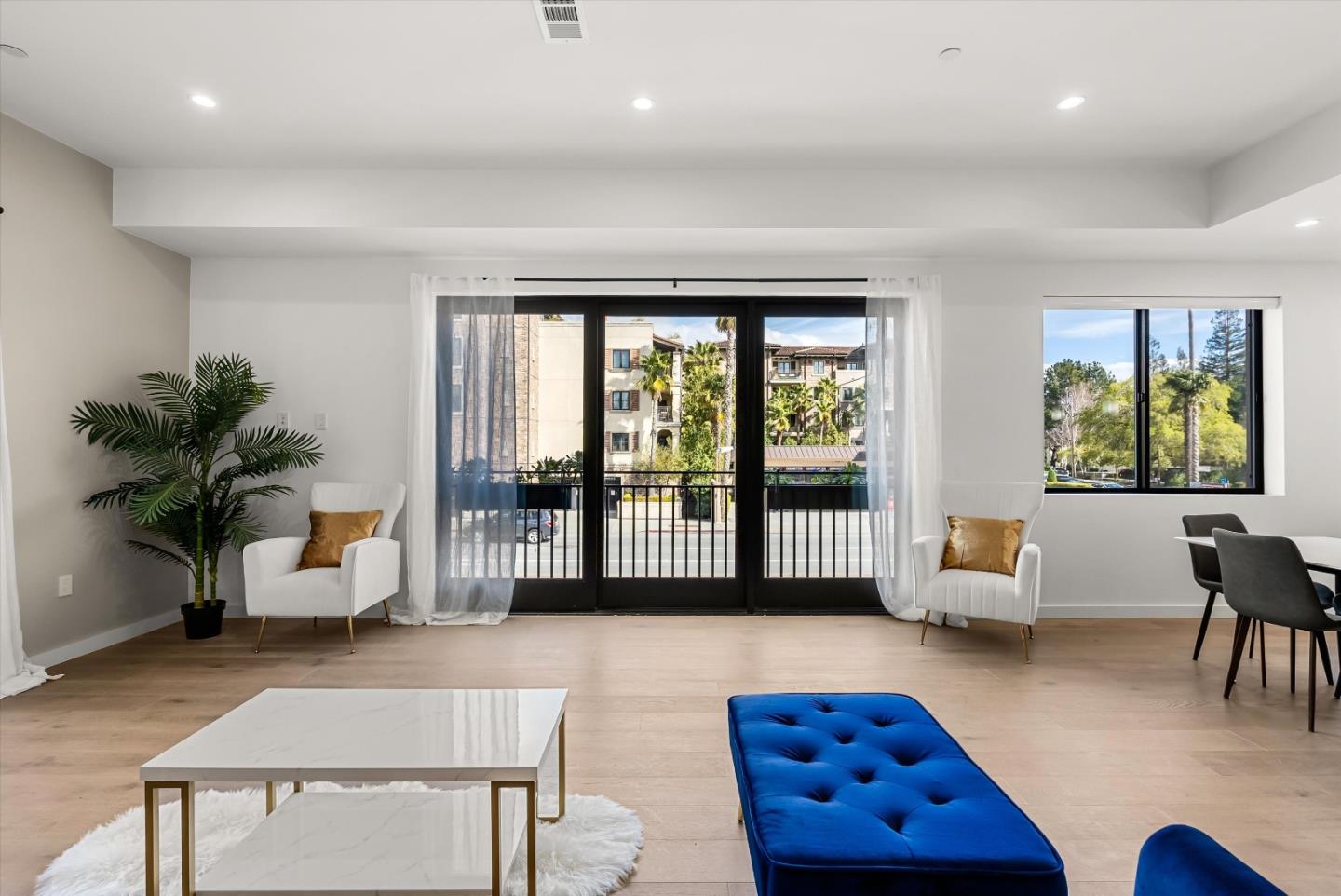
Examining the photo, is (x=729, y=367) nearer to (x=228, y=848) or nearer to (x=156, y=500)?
(x=156, y=500)

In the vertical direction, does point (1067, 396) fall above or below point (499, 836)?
above

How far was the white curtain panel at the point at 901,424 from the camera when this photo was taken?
4.64m

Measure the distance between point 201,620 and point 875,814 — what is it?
4.15 metres

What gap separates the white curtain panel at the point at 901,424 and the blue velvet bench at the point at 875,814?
9.31 feet

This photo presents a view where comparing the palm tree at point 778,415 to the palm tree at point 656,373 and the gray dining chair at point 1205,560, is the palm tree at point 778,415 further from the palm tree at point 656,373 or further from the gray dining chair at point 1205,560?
the gray dining chair at point 1205,560

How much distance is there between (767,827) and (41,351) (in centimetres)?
425

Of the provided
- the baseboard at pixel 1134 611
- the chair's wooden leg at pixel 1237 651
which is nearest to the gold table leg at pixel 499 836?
the chair's wooden leg at pixel 1237 651

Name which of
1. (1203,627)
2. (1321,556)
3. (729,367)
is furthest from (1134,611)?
(729,367)

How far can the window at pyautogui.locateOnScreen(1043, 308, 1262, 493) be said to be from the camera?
484cm

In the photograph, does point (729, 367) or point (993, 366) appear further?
point (729, 367)

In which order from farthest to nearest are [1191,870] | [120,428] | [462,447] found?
[462,447] → [120,428] → [1191,870]

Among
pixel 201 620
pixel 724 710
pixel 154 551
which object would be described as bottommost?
pixel 724 710

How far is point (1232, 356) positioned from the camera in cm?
486

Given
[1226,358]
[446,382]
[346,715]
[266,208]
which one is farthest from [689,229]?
[1226,358]
